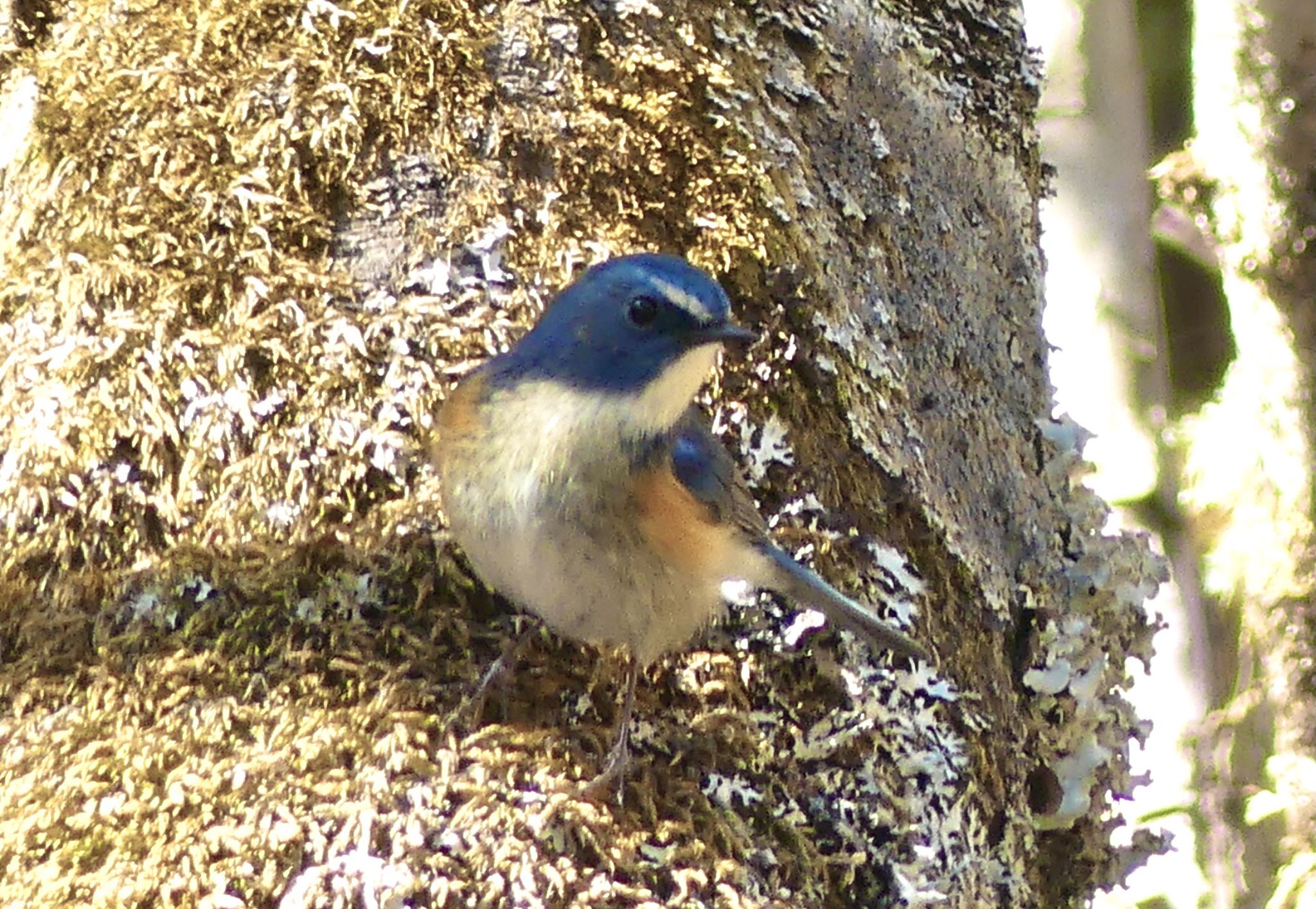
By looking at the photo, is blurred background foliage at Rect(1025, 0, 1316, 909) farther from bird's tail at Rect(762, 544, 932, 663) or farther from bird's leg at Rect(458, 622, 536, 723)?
bird's leg at Rect(458, 622, 536, 723)

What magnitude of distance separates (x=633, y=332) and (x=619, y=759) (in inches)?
31.2

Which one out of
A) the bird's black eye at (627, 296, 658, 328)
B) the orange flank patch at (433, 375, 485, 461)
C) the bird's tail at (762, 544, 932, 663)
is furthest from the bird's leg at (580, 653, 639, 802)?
the bird's black eye at (627, 296, 658, 328)

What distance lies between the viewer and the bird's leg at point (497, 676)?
2004 mm

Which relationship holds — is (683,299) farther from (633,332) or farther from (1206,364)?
(1206,364)

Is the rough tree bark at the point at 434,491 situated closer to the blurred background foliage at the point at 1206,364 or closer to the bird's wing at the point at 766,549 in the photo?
the bird's wing at the point at 766,549

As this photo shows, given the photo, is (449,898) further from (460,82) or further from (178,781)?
(460,82)

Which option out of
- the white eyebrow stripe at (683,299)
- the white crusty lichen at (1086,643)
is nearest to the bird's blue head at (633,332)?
the white eyebrow stripe at (683,299)

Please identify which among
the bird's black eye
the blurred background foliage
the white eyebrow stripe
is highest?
the white eyebrow stripe

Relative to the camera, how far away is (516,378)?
7.65ft

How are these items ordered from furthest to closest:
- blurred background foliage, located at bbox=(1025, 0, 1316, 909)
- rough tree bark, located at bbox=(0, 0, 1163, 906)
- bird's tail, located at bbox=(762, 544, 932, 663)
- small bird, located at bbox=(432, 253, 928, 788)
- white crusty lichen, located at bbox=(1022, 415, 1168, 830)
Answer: blurred background foliage, located at bbox=(1025, 0, 1316, 909) < white crusty lichen, located at bbox=(1022, 415, 1168, 830) < bird's tail, located at bbox=(762, 544, 932, 663) < small bird, located at bbox=(432, 253, 928, 788) < rough tree bark, located at bbox=(0, 0, 1163, 906)

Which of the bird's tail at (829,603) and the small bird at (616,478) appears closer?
the small bird at (616,478)

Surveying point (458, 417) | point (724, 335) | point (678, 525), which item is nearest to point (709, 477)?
point (678, 525)

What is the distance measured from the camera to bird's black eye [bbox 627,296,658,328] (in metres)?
2.29

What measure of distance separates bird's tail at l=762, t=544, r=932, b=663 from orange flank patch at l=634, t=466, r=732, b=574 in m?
0.10
